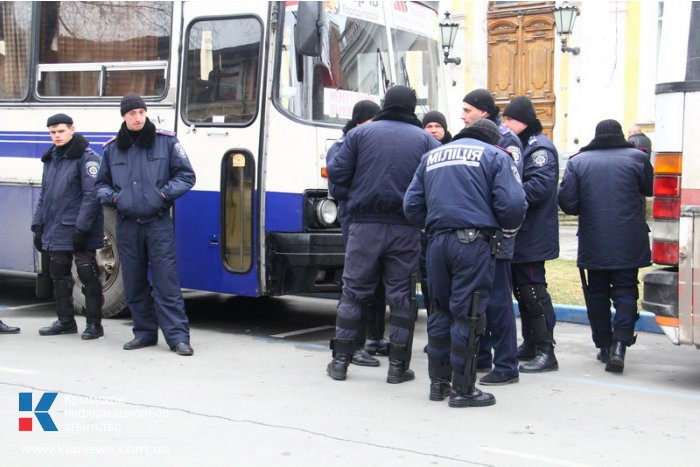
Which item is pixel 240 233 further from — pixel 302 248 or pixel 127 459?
pixel 127 459

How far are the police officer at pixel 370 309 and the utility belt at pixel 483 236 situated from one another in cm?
112

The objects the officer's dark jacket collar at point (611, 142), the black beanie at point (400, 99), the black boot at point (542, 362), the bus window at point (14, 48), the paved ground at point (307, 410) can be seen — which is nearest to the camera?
the paved ground at point (307, 410)

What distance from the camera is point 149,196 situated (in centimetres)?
733

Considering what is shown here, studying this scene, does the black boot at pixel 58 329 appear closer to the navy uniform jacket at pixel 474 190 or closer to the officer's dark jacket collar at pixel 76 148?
the officer's dark jacket collar at pixel 76 148

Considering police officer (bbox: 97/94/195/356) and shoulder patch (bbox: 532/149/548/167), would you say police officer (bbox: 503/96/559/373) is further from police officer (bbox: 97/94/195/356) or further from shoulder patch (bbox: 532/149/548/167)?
police officer (bbox: 97/94/195/356)

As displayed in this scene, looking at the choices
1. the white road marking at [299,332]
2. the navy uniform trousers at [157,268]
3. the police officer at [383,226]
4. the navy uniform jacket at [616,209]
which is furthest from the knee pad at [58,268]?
the navy uniform jacket at [616,209]

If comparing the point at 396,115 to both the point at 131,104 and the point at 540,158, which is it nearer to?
the point at 540,158

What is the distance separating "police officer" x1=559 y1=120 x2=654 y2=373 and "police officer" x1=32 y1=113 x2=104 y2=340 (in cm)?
359

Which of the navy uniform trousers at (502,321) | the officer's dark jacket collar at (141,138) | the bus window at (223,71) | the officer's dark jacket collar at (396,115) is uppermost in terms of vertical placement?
the bus window at (223,71)

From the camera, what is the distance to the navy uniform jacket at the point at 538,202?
6.81 metres

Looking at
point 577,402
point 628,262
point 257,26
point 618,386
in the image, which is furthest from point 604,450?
point 257,26

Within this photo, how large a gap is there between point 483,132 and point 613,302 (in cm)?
186

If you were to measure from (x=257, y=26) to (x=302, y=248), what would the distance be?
5.89 feet

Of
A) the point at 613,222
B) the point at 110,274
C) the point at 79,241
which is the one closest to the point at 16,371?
the point at 79,241
